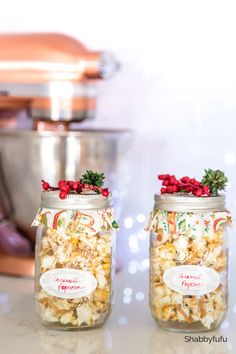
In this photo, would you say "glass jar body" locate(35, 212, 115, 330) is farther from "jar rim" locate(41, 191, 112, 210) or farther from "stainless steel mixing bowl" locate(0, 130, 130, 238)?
"stainless steel mixing bowl" locate(0, 130, 130, 238)

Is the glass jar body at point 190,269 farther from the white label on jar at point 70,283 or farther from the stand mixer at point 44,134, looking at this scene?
the stand mixer at point 44,134

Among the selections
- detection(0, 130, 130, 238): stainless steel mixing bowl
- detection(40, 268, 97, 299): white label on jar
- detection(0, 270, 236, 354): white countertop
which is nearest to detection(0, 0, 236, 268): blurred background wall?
detection(0, 130, 130, 238): stainless steel mixing bowl

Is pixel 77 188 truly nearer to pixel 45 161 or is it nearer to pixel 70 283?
pixel 70 283

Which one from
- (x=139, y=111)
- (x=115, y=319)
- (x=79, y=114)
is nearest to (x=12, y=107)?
(x=79, y=114)

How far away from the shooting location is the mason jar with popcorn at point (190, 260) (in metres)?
0.86

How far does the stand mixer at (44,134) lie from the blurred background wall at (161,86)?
0.46ft

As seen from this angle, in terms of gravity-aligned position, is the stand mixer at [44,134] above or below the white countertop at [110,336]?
above

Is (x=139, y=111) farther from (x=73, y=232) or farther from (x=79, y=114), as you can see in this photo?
(x=73, y=232)

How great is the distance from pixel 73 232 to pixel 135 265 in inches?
19.3

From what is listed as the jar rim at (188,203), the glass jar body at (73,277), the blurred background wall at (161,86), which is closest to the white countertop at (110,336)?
the glass jar body at (73,277)

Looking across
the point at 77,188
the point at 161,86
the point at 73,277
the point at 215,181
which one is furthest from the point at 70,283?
the point at 161,86

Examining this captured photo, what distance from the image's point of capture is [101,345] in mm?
840

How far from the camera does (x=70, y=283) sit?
2.82 feet

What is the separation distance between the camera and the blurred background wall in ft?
4.36
